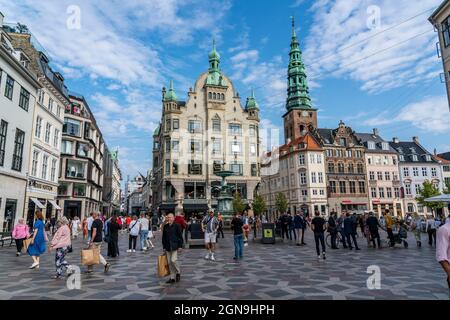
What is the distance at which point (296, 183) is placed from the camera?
58312 millimetres

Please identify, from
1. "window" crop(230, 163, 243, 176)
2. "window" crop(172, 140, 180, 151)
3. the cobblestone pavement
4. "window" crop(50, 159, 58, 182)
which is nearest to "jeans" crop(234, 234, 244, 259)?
the cobblestone pavement

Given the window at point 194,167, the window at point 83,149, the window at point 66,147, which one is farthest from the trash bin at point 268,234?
the window at point 83,149

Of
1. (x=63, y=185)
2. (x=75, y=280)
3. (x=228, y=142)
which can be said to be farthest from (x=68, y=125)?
(x=75, y=280)

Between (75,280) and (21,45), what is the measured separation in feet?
101

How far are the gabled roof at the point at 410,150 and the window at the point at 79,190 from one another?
6188cm

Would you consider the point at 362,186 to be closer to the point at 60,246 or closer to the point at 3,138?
the point at 3,138

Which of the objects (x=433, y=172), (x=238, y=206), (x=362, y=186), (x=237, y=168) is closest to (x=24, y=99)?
(x=238, y=206)

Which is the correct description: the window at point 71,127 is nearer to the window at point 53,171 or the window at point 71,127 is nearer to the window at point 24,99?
the window at point 53,171

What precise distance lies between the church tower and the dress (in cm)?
6339

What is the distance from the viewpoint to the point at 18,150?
24.6m

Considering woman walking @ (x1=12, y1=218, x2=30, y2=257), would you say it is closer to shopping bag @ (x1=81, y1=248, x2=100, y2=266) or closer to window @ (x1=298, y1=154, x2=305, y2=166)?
shopping bag @ (x1=81, y1=248, x2=100, y2=266)

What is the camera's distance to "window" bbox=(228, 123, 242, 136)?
169ft

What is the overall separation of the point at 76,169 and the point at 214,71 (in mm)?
28028
